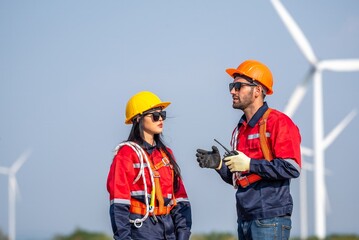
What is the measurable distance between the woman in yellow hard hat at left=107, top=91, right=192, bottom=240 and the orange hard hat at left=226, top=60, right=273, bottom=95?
0.93m

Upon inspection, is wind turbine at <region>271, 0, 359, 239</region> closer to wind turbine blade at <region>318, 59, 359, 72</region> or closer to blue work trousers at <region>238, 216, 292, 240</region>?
wind turbine blade at <region>318, 59, 359, 72</region>

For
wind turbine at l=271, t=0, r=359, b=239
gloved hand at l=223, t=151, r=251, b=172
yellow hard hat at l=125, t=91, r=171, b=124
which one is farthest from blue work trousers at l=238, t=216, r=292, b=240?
wind turbine at l=271, t=0, r=359, b=239

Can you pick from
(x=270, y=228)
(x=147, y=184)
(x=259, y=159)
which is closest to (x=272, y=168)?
(x=259, y=159)

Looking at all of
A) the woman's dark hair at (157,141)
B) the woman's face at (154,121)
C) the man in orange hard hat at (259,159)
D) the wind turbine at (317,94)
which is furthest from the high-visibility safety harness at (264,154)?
the wind turbine at (317,94)

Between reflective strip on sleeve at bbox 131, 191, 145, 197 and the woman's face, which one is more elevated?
the woman's face

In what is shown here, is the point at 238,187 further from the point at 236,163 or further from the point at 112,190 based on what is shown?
the point at 112,190

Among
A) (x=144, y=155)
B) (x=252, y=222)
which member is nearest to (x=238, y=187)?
(x=252, y=222)

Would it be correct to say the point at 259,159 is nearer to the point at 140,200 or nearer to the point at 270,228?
the point at 270,228

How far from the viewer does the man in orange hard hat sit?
341 inches

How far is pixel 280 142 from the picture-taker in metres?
8.72

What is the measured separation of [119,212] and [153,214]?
0.38m

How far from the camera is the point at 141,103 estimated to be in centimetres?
974

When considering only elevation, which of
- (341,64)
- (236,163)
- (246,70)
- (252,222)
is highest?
(341,64)

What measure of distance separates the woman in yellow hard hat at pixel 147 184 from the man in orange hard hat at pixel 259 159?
0.63 m
